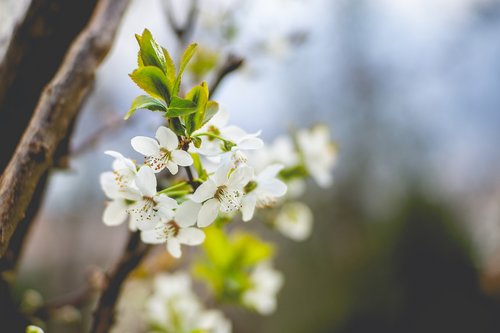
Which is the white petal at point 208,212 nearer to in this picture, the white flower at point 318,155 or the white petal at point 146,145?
the white petal at point 146,145

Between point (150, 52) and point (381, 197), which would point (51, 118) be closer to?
point (150, 52)

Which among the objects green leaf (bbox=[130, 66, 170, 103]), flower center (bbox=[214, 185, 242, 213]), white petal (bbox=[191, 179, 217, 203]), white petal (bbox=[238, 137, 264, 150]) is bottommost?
white petal (bbox=[191, 179, 217, 203])

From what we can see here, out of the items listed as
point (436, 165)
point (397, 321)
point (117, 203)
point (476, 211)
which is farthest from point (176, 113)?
point (436, 165)

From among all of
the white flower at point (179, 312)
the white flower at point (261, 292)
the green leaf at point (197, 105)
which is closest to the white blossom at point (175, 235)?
the green leaf at point (197, 105)

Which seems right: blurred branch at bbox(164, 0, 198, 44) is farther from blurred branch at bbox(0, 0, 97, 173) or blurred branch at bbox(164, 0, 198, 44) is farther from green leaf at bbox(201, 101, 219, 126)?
green leaf at bbox(201, 101, 219, 126)

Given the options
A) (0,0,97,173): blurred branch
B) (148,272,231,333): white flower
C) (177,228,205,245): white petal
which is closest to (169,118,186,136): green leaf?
(177,228,205,245): white petal

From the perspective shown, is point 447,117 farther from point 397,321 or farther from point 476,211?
point 397,321
